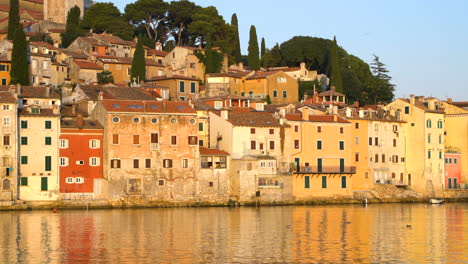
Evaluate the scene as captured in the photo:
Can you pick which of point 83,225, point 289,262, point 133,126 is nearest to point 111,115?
point 133,126

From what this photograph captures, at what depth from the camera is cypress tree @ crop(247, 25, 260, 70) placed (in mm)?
101062

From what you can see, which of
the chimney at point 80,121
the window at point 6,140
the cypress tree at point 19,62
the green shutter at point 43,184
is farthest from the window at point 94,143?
the cypress tree at point 19,62

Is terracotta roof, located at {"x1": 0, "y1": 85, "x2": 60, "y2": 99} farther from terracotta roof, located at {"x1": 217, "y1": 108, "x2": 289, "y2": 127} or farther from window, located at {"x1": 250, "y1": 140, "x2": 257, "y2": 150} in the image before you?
window, located at {"x1": 250, "y1": 140, "x2": 257, "y2": 150}

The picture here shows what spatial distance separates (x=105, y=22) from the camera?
344ft

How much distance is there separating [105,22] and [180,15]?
371 inches

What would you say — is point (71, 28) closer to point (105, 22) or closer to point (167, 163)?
point (105, 22)

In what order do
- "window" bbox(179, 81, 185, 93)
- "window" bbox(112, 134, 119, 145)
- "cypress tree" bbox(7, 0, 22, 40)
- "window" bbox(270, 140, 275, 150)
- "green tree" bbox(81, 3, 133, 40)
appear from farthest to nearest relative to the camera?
"green tree" bbox(81, 3, 133, 40) → "cypress tree" bbox(7, 0, 22, 40) → "window" bbox(179, 81, 185, 93) → "window" bbox(270, 140, 275, 150) → "window" bbox(112, 134, 119, 145)

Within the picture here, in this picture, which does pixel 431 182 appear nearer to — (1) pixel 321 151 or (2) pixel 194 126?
(1) pixel 321 151

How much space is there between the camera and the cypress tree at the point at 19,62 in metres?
74.6

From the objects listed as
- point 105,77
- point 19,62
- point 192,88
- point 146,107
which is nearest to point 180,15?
point 192,88

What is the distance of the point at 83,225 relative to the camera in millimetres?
50125

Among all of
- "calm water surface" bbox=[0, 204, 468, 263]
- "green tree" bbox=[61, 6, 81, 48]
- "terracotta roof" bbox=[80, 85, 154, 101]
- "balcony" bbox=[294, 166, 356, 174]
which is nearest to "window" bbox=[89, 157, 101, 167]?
"calm water surface" bbox=[0, 204, 468, 263]

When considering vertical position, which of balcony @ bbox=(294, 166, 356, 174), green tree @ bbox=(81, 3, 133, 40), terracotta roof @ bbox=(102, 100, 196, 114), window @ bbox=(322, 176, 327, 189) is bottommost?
window @ bbox=(322, 176, 327, 189)

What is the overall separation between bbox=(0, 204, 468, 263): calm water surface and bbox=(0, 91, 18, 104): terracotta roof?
7.97 metres
